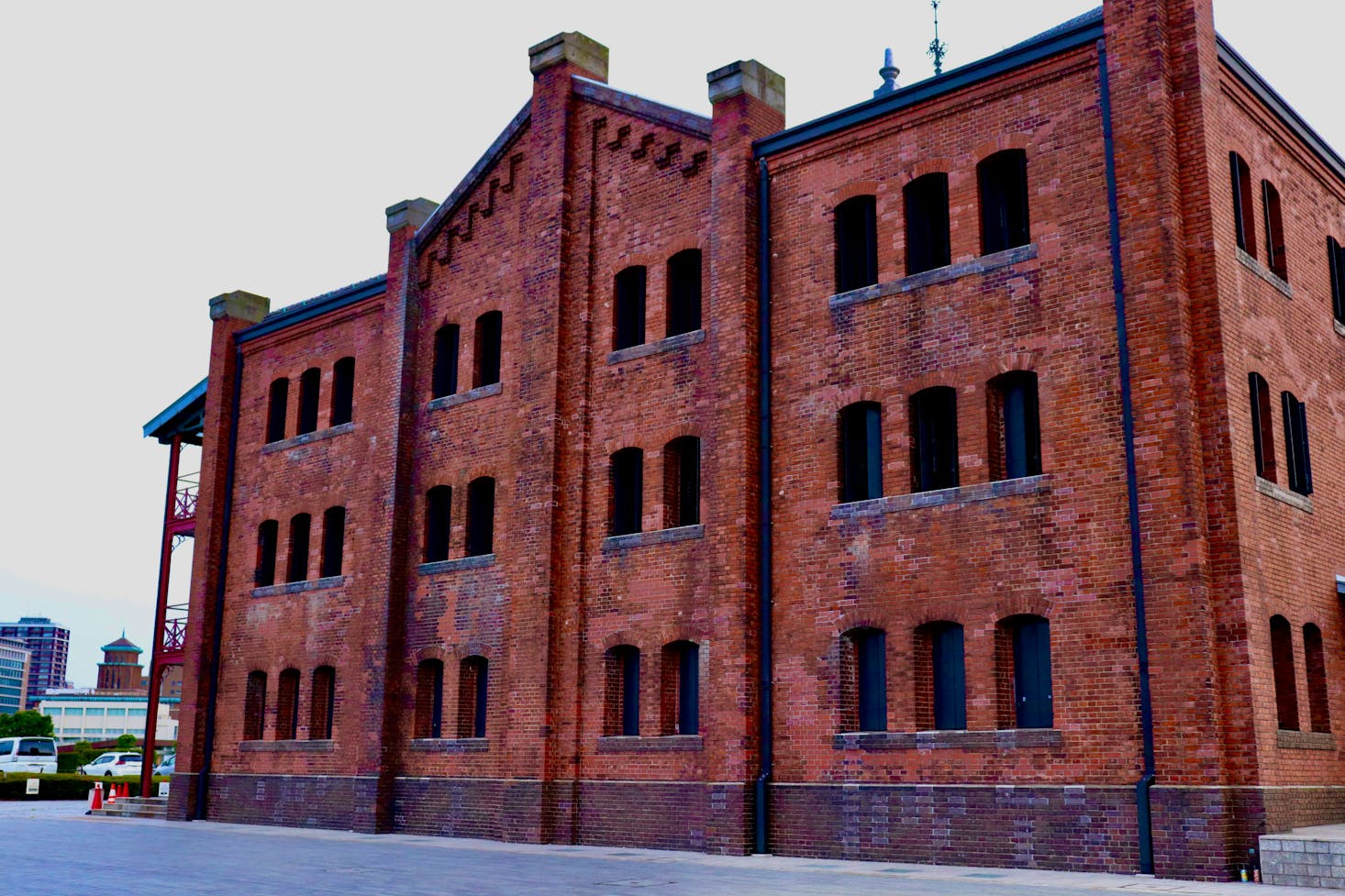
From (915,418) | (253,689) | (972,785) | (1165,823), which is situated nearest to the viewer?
(1165,823)

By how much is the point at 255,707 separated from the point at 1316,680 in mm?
20015

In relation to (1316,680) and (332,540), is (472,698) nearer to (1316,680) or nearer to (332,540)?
(332,540)

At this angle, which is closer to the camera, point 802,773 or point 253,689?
point 802,773

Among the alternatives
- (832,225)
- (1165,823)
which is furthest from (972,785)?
(832,225)

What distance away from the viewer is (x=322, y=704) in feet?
86.2

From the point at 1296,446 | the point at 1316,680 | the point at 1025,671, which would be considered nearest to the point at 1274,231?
the point at 1296,446

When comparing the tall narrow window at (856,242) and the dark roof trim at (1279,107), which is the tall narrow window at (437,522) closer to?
the tall narrow window at (856,242)

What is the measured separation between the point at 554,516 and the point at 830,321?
5769 mm

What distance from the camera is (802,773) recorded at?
18.6 m

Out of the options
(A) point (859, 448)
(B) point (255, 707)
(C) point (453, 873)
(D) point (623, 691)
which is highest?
(A) point (859, 448)

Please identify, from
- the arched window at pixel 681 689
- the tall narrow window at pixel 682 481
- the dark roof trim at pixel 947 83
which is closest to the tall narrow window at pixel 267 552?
the tall narrow window at pixel 682 481

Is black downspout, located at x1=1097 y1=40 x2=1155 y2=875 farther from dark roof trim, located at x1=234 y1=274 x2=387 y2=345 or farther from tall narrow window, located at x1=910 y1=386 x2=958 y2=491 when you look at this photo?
dark roof trim, located at x1=234 y1=274 x2=387 y2=345

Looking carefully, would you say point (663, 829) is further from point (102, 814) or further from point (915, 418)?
point (102, 814)

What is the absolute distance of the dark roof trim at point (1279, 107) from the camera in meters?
17.8
